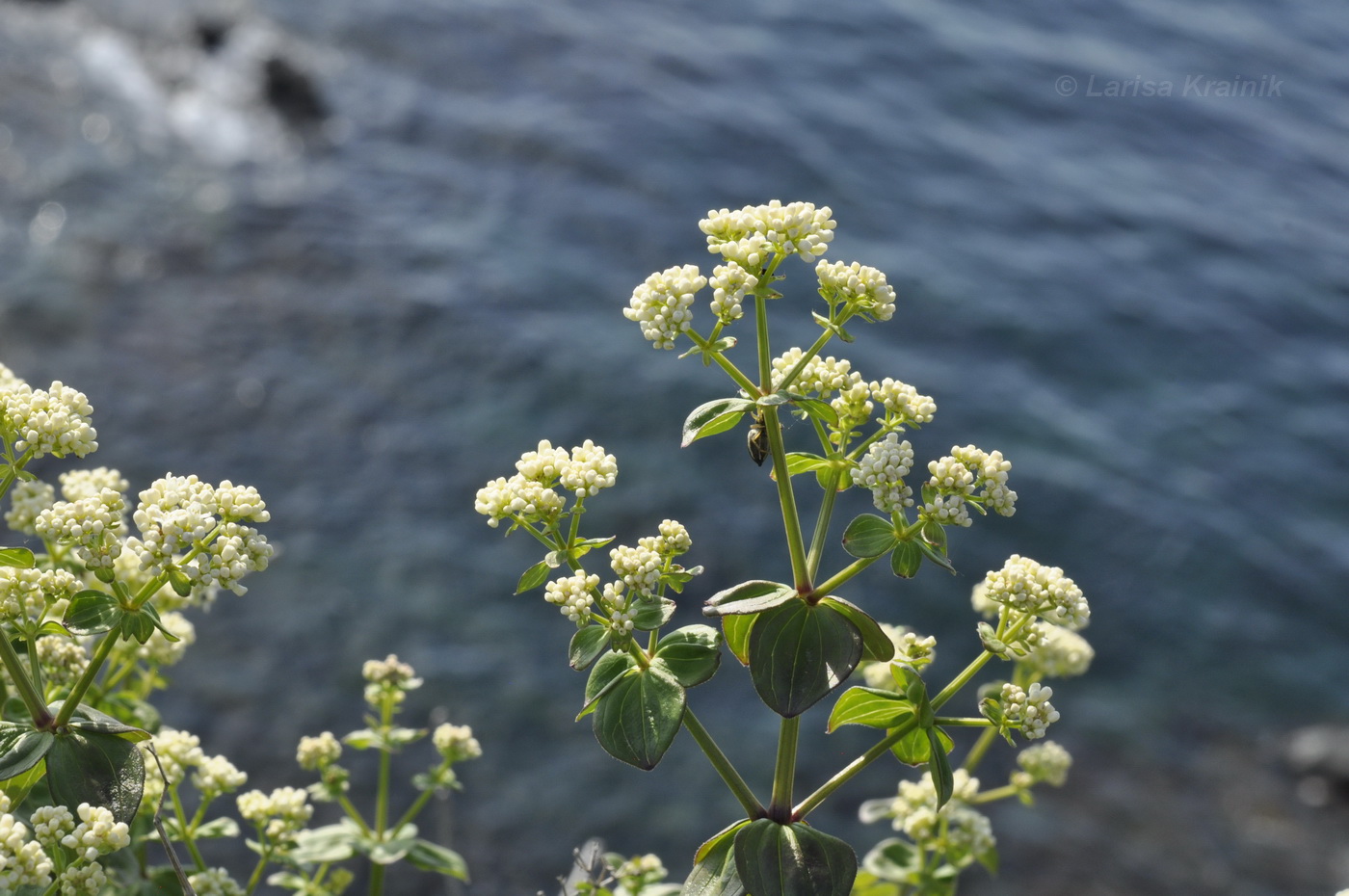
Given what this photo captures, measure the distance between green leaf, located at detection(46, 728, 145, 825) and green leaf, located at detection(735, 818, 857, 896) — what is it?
5.07ft

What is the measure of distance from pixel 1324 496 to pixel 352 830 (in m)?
13.2

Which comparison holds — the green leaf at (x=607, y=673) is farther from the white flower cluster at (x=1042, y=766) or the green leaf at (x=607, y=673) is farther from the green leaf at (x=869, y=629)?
the white flower cluster at (x=1042, y=766)

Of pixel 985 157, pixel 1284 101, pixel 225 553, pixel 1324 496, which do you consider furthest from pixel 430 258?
pixel 1284 101

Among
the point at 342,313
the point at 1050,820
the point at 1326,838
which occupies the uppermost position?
the point at 342,313

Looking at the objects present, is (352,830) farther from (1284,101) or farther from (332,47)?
(1284,101)

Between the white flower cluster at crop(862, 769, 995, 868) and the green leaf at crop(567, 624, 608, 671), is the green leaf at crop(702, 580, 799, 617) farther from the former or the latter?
the white flower cluster at crop(862, 769, 995, 868)

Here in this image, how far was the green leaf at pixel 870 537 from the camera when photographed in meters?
3.21

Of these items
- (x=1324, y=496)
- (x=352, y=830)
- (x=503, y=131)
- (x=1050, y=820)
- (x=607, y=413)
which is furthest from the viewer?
(x=503, y=131)

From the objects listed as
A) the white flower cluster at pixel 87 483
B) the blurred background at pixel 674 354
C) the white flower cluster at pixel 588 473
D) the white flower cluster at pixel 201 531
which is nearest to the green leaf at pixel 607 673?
the white flower cluster at pixel 588 473

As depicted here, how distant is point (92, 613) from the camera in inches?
122

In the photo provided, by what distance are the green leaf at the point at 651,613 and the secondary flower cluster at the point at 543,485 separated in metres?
0.32

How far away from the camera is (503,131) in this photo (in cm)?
1819

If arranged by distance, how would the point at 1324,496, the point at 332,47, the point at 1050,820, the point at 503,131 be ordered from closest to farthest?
the point at 1050,820, the point at 1324,496, the point at 503,131, the point at 332,47

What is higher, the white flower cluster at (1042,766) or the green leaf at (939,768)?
the white flower cluster at (1042,766)
